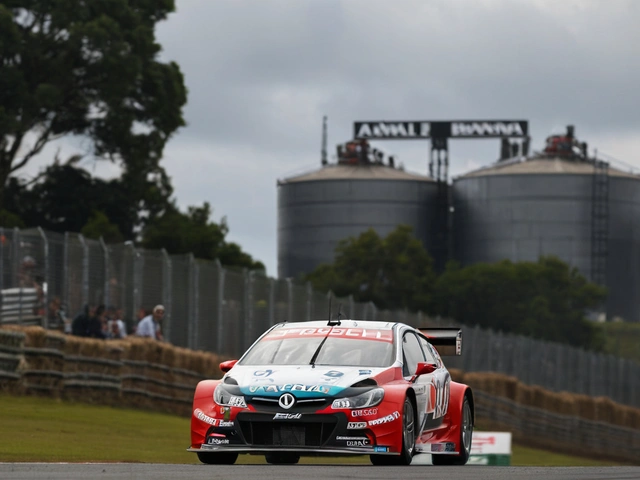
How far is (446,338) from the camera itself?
16.8m

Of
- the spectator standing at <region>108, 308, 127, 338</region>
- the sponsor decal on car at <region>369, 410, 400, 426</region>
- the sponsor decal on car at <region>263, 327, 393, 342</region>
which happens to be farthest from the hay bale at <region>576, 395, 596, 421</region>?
the sponsor decal on car at <region>369, 410, 400, 426</region>

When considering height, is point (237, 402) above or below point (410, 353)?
below

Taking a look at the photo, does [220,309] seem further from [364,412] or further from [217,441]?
[364,412]

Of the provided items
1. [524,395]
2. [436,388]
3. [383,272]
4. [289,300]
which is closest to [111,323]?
[289,300]

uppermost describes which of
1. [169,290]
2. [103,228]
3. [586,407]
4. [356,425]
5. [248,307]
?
[103,228]

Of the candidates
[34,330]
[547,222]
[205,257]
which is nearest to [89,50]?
[205,257]

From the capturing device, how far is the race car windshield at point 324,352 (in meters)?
14.0

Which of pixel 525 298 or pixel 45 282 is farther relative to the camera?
pixel 525 298

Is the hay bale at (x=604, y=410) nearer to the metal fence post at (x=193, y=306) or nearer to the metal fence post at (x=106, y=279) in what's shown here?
the metal fence post at (x=193, y=306)

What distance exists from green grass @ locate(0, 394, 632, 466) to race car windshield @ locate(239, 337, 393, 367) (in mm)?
2199

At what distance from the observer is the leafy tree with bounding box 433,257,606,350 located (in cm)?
10250

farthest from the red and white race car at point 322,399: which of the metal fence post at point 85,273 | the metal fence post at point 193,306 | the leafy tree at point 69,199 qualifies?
the leafy tree at point 69,199

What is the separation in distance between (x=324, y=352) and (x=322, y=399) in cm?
110

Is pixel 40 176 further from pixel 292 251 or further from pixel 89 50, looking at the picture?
pixel 292 251
